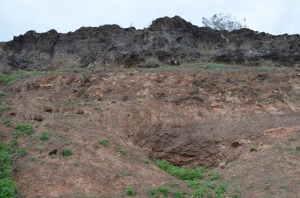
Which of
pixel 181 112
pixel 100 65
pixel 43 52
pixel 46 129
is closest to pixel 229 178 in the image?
pixel 181 112

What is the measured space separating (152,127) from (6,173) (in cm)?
390

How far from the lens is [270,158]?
29.5 feet

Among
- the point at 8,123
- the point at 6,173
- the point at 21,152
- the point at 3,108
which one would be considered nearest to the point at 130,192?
the point at 6,173

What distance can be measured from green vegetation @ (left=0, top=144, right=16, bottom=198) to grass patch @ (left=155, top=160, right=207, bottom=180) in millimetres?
3133

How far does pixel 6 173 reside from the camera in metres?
8.17

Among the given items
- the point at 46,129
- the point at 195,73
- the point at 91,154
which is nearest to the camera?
the point at 91,154

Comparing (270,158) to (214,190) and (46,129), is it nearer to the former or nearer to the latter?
(214,190)

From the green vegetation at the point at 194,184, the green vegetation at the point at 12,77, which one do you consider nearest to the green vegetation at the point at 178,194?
the green vegetation at the point at 194,184

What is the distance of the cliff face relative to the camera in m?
15.4

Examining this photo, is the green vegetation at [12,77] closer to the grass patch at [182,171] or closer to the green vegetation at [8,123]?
A: the green vegetation at [8,123]

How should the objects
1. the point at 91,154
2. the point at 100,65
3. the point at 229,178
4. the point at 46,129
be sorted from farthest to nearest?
the point at 100,65 → the point at 46,129 → the point at 91,154 → the point at 229,178

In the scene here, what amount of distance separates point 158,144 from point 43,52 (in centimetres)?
878

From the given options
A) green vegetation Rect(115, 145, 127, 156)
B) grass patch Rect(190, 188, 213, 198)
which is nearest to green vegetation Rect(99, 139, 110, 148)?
green vegetation Rect(115, 145, 127, 156)

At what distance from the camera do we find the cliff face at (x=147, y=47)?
1542 centimetres
